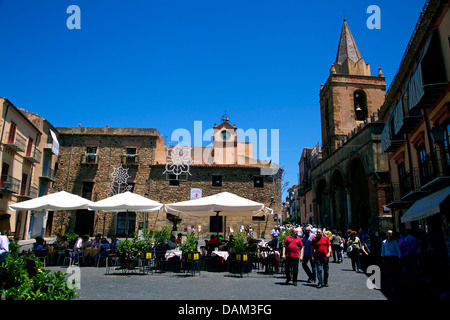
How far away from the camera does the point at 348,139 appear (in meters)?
23.7

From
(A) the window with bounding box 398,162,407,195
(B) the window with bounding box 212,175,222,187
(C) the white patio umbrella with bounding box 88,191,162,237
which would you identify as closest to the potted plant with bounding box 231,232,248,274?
(C) the white patio umbrella with bounding box 88,191,162,237

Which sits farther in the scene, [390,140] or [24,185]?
[24,185]

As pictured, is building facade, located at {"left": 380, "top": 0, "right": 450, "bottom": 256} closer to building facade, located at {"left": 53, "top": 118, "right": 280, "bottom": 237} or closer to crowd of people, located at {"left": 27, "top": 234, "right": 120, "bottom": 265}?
crowd of people, located at {"left": 27, "top": 234, "right": 120, "bottom": 265}

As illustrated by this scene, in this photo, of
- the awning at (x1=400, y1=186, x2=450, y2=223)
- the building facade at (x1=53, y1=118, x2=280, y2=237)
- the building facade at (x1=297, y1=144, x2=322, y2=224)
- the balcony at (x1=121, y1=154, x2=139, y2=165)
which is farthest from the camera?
the building facade at (x1=297, y1=144, x2=322, y2=224)

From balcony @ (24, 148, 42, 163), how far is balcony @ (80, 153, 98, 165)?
14.3 feet

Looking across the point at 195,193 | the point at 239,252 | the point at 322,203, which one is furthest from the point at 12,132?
the point at 322,203

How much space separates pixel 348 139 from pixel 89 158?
24297 millimetres

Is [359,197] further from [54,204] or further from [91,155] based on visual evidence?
[91,155]

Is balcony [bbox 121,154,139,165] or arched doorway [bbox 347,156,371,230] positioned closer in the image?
arched doorway [bbox 347,156,371,230]

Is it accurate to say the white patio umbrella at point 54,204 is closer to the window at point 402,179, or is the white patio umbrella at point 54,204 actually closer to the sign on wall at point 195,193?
the window at point 402,179

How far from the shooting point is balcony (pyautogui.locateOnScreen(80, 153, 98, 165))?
32000 mm
